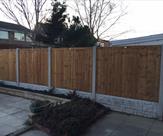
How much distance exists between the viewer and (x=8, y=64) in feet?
32.1

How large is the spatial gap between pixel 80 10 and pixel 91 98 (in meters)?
13.8

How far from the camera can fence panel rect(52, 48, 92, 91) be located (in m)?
6.83

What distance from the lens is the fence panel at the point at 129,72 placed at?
215 inches

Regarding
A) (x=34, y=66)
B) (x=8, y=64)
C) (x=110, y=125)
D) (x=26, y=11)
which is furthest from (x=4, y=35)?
(x=110, y=125)

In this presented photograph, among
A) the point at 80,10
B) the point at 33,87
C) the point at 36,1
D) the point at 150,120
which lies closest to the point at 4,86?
the point at 33,87

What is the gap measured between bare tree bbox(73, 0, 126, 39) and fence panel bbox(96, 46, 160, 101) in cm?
1269

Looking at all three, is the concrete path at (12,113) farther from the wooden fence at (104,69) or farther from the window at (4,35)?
the window at (4,35)

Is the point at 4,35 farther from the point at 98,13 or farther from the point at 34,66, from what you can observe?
the point at 34,66

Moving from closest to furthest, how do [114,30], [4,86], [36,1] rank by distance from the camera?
[4,86], [36,1], [114,30]

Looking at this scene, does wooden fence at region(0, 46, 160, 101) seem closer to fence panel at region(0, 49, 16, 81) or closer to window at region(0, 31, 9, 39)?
fence panel at region(0, 49, 16, 81)

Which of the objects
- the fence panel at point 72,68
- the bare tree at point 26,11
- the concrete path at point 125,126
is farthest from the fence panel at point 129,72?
the bare tree at point 26,11

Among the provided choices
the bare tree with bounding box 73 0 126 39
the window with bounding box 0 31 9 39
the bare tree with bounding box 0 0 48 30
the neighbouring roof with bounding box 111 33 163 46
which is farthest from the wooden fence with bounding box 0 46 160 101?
the window with bounding box 0 31 9 39

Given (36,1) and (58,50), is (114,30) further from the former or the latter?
(58,50)

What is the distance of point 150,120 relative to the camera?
5426mm
